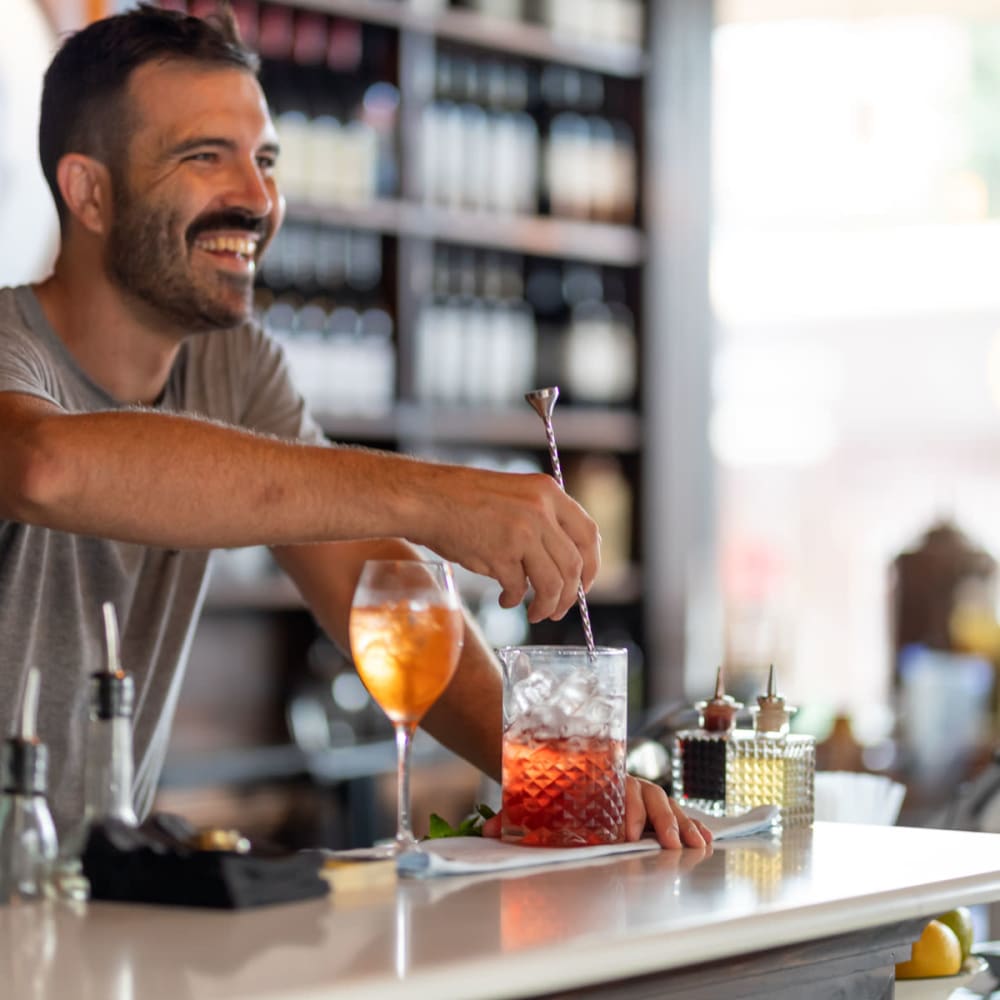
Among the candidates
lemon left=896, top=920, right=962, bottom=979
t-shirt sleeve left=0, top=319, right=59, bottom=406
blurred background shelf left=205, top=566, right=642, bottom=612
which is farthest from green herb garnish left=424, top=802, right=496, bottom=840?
blurred background shelf left=205, top=566, right=642, bottom=612

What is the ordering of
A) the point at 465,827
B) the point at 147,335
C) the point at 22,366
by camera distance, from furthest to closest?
1. the point at 147,335
2. the point at 22,366
3. the point at 465,827

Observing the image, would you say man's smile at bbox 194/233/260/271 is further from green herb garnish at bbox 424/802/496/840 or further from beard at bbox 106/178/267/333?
green herb garnish at bbox 424/802/496/840

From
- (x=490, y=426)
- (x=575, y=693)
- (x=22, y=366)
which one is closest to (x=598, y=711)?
(x=575, y=693)

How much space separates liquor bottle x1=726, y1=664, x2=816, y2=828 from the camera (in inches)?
57.1

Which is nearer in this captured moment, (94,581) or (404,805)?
(404,805)

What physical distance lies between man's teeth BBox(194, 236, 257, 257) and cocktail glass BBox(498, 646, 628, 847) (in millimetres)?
848

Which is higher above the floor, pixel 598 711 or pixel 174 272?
pixel 174 272

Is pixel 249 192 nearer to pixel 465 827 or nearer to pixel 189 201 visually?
pixel 189 201

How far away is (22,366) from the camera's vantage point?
1.65 m

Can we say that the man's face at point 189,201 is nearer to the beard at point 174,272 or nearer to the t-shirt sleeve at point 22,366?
the beard at point 174,272

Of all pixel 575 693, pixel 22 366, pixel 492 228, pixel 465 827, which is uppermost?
pixel 492 228

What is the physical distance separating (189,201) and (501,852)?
1014mm

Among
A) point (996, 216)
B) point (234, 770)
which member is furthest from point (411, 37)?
point (996, 216)

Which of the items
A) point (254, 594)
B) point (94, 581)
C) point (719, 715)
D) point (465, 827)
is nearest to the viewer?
point (465, 827)
